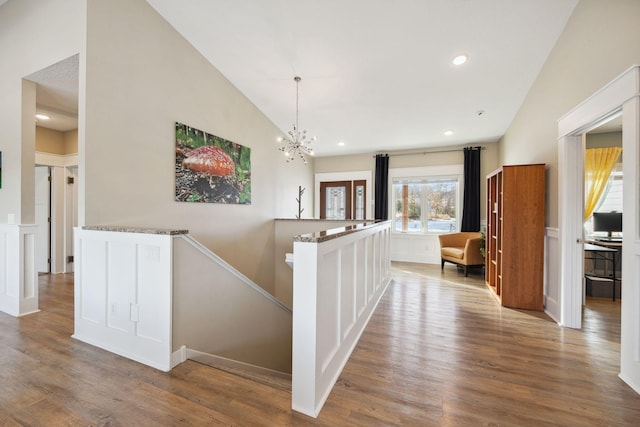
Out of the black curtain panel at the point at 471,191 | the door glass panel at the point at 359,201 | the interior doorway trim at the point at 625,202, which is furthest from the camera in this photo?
the door glass panel at the point at 359,201

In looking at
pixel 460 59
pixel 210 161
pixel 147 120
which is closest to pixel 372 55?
pixel 460 59

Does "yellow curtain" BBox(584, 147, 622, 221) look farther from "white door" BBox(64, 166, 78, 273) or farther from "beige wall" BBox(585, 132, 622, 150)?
"white door" BBox(64, 166, 78, 273)

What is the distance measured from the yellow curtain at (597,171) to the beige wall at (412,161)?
1599 millimetres

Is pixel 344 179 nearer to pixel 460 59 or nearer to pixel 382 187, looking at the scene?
pixel 382 187

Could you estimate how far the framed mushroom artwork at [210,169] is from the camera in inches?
136

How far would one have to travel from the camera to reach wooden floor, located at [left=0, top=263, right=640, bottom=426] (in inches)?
58.8

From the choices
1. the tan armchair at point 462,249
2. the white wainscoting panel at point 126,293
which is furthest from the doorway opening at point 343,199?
the white wainscoting panel at point 126,293

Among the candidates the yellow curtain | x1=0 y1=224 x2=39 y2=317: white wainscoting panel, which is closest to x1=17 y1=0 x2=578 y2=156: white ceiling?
the yellow curtain

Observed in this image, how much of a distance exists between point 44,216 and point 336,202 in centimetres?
603

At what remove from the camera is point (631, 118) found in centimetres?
185

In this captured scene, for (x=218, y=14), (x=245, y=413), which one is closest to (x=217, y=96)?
(x=218, y=14)

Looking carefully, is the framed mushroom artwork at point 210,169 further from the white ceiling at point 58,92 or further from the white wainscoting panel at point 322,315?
the white wainscoting panel at point 322,315

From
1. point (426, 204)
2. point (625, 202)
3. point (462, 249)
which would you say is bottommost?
point (462, 249)

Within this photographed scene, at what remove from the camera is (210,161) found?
3867 mm
